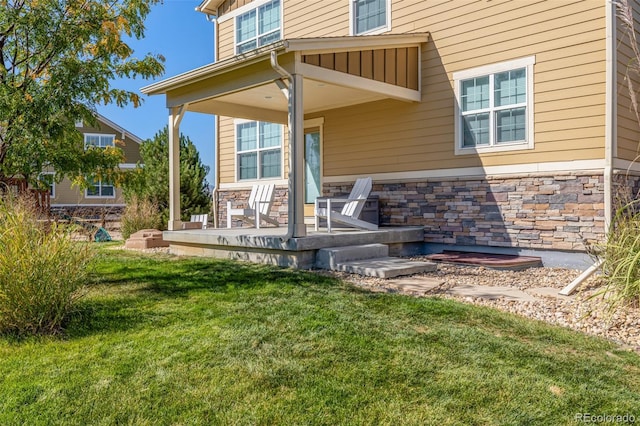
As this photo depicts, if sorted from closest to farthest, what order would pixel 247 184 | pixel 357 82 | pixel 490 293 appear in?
pixel 490 293 → pixel 357 82 → pixel 247 184

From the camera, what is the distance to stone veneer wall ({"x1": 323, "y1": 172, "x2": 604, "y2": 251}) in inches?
264

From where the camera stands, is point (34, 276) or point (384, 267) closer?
point (34, 276)

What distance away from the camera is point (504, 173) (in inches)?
295

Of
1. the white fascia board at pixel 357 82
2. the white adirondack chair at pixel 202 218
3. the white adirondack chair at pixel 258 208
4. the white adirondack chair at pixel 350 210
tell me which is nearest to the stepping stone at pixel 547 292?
the white adirondack chair at pixel 350 210

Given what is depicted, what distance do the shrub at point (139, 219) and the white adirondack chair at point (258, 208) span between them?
2.75m

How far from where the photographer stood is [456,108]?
806 cm

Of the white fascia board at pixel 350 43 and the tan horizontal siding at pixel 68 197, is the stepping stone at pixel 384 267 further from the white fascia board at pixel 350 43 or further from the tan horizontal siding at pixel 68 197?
the tan horizontal siding at pixel 68 197

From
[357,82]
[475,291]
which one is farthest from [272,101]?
[475,291]

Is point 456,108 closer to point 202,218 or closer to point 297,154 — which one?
point 297,154

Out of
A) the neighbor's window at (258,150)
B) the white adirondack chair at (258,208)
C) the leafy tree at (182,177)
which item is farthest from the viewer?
the leafy tree at (182,177)

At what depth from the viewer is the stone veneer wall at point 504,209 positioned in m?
6.70

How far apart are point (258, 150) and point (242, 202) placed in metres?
1.30

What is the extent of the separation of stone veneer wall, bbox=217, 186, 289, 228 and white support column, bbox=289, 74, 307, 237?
3.81 meters

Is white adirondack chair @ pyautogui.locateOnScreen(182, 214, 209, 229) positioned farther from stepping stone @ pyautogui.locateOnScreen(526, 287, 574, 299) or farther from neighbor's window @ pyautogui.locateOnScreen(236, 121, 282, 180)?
stepping stone @ pyautogui.locateOnScreen(526, 287, 574, 299)
